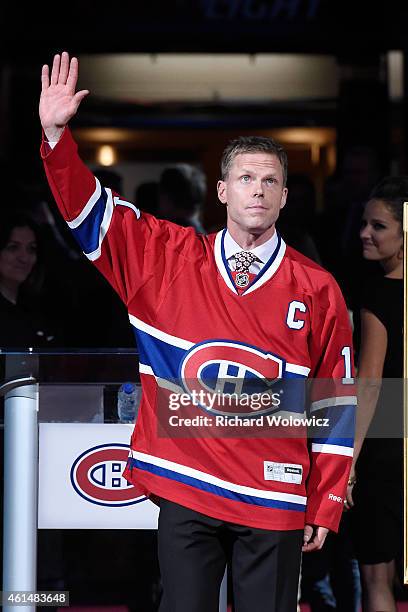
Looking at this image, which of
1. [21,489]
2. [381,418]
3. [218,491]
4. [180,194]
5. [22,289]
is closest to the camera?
[218,491]

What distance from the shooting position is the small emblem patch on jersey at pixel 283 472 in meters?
3.34

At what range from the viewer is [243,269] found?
3.42m

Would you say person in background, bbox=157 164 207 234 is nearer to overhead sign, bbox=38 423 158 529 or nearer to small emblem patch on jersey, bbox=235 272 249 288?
overhead sign, bbox=38 423 158 529

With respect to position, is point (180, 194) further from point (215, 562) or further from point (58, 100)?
point (215, 562)

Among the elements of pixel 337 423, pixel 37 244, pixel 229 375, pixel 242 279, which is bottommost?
pixel 337 423

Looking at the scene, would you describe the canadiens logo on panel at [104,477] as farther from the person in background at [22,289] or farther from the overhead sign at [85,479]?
the person in background at [22,289]

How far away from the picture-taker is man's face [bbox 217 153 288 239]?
340 cm

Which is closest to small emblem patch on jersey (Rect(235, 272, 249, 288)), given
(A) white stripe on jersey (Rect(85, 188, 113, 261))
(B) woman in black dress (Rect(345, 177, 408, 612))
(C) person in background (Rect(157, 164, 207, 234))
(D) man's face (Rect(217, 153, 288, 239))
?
(D) man's face (Rect(217, 153, 288, 239))

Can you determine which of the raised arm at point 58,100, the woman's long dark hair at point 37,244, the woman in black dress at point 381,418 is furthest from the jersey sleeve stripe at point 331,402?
the woman's long dark hair at point 37,244

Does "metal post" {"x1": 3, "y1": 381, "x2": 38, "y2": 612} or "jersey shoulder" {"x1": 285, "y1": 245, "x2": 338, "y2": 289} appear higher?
"jersey shoulder" {"x1": 285, "y1": 245, "x2": 338, "y2": 289}

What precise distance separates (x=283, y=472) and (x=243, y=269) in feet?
1.80

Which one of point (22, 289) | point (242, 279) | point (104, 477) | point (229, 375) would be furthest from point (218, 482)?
point (22, 289)

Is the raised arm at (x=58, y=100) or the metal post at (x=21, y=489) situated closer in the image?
the raised arm at (x=58, y=100)

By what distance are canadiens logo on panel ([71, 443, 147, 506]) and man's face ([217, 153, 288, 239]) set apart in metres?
0.85
